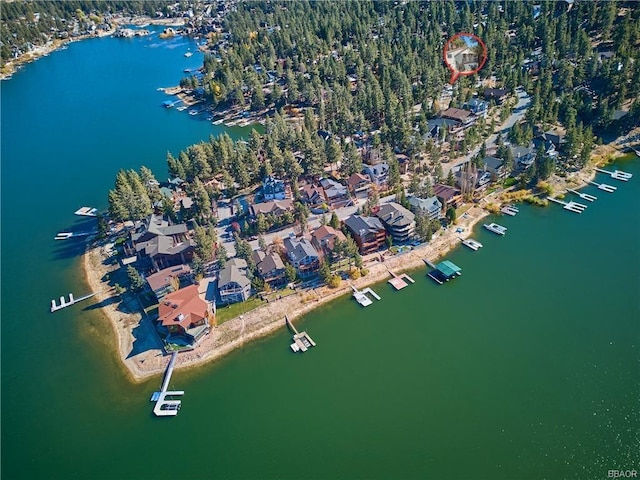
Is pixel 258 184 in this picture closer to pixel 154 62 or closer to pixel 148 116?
pixel 148 116

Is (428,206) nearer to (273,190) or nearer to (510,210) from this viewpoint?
(510,210)

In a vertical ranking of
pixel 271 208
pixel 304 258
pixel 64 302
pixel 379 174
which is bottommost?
pixel 64 302

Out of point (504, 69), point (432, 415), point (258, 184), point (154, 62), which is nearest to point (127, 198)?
point (258, 184)

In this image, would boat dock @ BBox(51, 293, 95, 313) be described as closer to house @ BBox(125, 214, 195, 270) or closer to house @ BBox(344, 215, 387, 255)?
house @ BBox(125, 214, 195, 270)

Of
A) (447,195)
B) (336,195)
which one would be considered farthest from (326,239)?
→ (447,195)

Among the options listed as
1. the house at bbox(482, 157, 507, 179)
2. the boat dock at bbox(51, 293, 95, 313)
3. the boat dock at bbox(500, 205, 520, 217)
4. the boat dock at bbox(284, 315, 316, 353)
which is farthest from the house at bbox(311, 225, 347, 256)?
the boat dock at bbox(51, 293, 95, 313)
